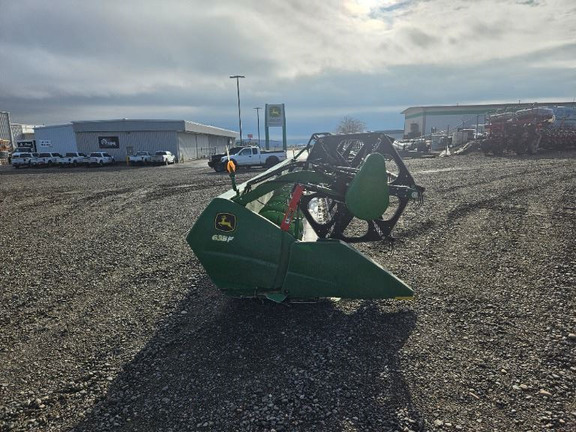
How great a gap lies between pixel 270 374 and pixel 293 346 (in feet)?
1.43

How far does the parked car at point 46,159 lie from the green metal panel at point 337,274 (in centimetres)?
4037

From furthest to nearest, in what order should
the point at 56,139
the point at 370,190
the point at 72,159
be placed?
the point at 56,139 < the point at 72,159 < the point at 370,190

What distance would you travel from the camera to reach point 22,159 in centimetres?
3600

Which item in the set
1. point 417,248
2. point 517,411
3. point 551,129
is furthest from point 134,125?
point 517,411

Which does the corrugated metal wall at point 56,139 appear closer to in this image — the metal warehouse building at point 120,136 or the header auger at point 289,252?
the metal warehouse building at point 120,136

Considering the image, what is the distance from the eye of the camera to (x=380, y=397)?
2734 millimetres

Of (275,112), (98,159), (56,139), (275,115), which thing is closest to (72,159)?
(98,159)

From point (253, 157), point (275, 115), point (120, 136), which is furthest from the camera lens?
point (275, 115)

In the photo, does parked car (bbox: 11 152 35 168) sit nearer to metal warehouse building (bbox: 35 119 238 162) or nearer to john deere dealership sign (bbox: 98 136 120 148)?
metal warehouse building (bbox: 35 119 238 162)

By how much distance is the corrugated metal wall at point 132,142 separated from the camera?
4406cm

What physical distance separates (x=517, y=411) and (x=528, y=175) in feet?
48.8

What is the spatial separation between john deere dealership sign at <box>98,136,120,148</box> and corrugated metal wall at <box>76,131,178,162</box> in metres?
0.33

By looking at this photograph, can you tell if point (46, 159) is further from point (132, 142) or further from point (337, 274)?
point (337, 274)

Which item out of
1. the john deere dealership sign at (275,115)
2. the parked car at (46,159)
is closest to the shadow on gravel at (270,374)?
the parked car at (46,159)
